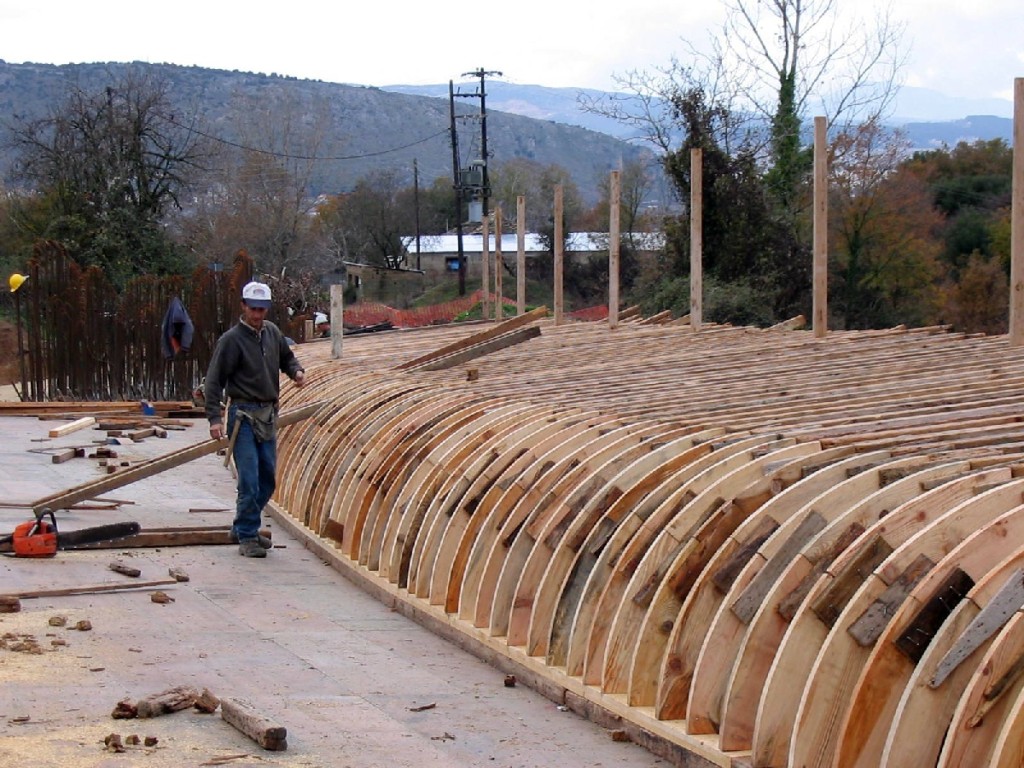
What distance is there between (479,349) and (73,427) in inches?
225

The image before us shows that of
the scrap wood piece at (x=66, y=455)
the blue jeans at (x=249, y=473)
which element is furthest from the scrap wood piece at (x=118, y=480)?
the scrap wood piece at (x=66, y=455)

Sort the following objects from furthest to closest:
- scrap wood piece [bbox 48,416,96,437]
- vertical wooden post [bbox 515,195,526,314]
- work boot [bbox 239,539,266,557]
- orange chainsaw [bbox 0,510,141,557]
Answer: vertical wooden post [bbox 515,195,526,314], scrap wood piece [bbox 48,416,96,437], work boot [bbox 239,539,266,557], orange chainsaw [bbox 0,510,141,557]

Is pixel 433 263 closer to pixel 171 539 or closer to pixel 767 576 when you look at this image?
pixel 171 539

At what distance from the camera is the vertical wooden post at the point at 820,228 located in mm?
11422

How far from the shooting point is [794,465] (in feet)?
17.7

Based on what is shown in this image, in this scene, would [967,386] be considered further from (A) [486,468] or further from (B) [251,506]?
(B) [251,506]

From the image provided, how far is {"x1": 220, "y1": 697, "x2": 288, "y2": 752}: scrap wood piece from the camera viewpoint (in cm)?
468

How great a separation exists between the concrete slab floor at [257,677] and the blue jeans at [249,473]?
0.21 metres

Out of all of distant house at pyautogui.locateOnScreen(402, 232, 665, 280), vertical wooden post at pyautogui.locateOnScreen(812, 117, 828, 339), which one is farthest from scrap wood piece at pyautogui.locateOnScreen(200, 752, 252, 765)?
distant house at pyautogui.locateOnScreen(402, 232, 665, 280)

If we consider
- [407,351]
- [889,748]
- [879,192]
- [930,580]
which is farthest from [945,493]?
[879,192]

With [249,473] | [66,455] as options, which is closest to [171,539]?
[249,473]

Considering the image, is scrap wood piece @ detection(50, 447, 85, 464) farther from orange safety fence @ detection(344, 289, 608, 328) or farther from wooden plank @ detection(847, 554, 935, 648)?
orange safety fence @ detection(344, 289, 608, 328)

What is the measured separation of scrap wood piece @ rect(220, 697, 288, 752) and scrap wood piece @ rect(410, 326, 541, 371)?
6.78 meters

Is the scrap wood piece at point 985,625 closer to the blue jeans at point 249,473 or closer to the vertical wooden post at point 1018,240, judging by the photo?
the blue jeans at point 249,473
